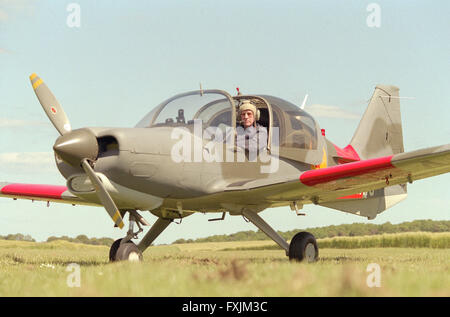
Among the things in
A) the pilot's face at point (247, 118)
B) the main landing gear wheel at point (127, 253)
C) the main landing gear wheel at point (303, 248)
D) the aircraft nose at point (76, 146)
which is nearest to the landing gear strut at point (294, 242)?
the main landing gear wheel at point (303, 248)

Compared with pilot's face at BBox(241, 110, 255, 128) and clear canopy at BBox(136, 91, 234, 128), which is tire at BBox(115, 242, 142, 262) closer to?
clear canopy at BBox(136, 91, 234, 128)

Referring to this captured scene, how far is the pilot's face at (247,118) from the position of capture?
9758 millimetres

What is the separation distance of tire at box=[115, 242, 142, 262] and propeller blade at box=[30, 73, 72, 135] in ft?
6.43

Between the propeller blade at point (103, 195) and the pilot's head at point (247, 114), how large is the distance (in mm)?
2894

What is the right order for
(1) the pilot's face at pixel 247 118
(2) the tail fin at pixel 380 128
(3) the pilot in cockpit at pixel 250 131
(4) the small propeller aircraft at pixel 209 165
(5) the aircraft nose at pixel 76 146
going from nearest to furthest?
(5) the aircraft nose at pixel 76 146 < (4) the small propeller aircraft at pixel 209 165 < (3) the pilot in cockpit at pixel 250 131 < (1) the pilot's face at pixel 247 118 < (2) the tail fin at pixel 380 128

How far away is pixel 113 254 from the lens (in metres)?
9.27

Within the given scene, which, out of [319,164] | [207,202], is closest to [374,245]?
[319,164]

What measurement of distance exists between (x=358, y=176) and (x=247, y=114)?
84.9 inches

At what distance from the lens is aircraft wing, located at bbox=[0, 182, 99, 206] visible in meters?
12.0

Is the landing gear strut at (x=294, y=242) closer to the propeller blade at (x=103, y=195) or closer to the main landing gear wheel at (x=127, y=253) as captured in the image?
the main landing gear wheel at (x=127, y=253)

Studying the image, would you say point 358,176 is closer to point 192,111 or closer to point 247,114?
point 247,114

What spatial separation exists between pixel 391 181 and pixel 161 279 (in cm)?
593

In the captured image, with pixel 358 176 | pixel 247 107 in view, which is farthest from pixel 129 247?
pixel 358 176
